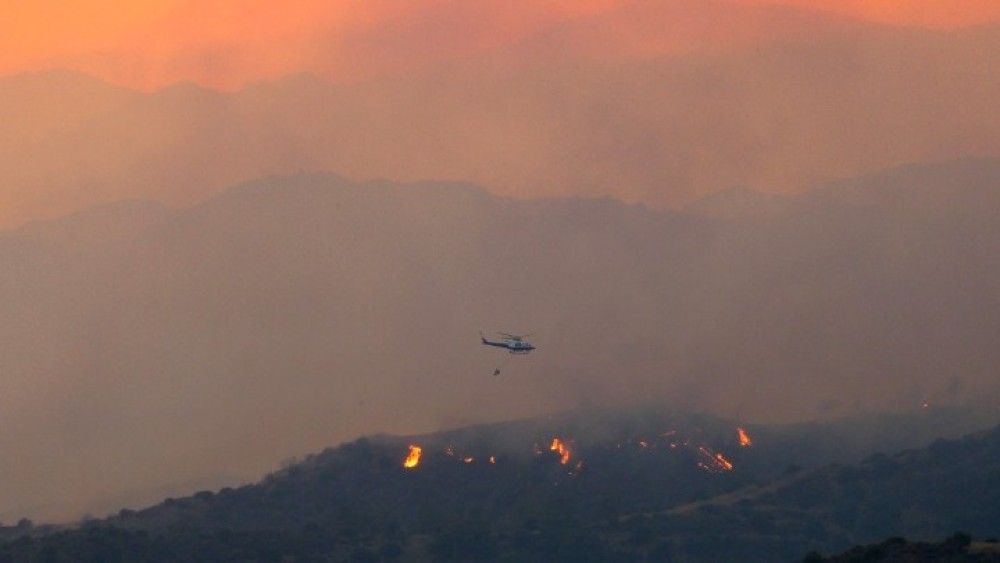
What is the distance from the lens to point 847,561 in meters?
179

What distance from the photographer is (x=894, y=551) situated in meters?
180

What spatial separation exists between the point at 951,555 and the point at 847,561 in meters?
9.11

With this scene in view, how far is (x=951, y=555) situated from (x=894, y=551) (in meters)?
7.03

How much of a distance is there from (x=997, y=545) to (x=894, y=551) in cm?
829

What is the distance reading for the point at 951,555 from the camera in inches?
6860

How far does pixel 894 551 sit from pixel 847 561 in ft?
13.8

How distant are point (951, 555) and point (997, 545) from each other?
618 centimetres

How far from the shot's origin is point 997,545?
17838 cm

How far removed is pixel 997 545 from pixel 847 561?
12162mm
